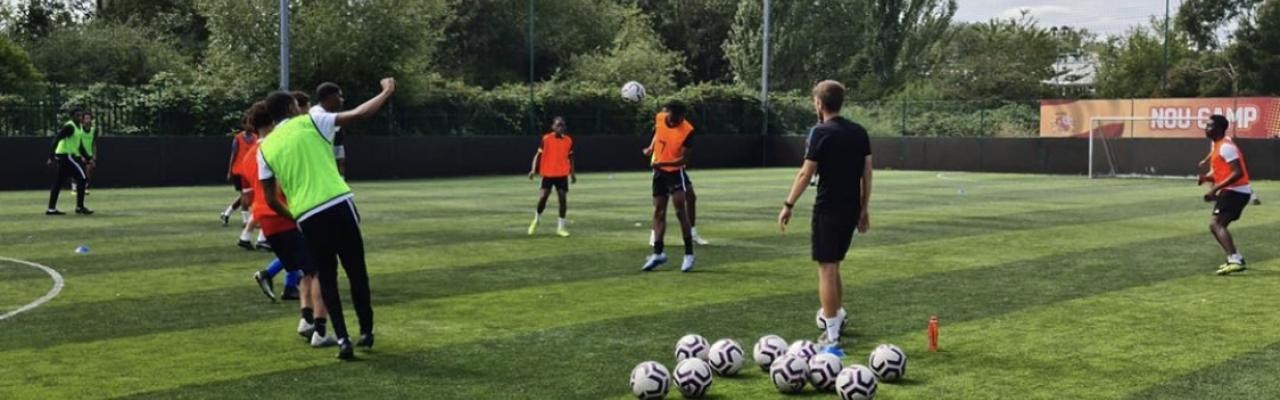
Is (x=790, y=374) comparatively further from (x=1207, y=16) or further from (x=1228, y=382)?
(x=1207, y=16)

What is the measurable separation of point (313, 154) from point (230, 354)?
4.89 feet

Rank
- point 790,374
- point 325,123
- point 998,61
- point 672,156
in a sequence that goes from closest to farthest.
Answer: point 790,374
point 325,123
point 672,156
point 998,61

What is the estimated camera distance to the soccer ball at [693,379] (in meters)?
7.57

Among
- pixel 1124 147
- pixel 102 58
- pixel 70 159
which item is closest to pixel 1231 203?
pixel 70 159

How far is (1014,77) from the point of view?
7188 centimetres

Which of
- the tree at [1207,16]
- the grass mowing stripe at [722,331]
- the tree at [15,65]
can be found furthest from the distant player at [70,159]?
the tree at [1207,16]

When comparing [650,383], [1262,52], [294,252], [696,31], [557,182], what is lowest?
[650,383]

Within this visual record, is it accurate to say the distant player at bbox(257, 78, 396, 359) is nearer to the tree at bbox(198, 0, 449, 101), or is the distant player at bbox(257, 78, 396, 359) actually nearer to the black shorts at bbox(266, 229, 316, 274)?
the black shorts at bbox(266, 229, 316, 274)

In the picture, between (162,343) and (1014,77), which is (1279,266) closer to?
(162,343)

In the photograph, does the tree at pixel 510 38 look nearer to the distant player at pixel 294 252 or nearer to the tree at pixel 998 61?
the tree at pixel 998 61

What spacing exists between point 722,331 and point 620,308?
1.38 metres

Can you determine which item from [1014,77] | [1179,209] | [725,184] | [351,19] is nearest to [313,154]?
[1179,209]

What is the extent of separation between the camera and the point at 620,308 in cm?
1122

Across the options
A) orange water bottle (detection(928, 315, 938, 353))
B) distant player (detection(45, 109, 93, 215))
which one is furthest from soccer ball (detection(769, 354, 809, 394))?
distant player (detection(45, 109, 93, 215))
